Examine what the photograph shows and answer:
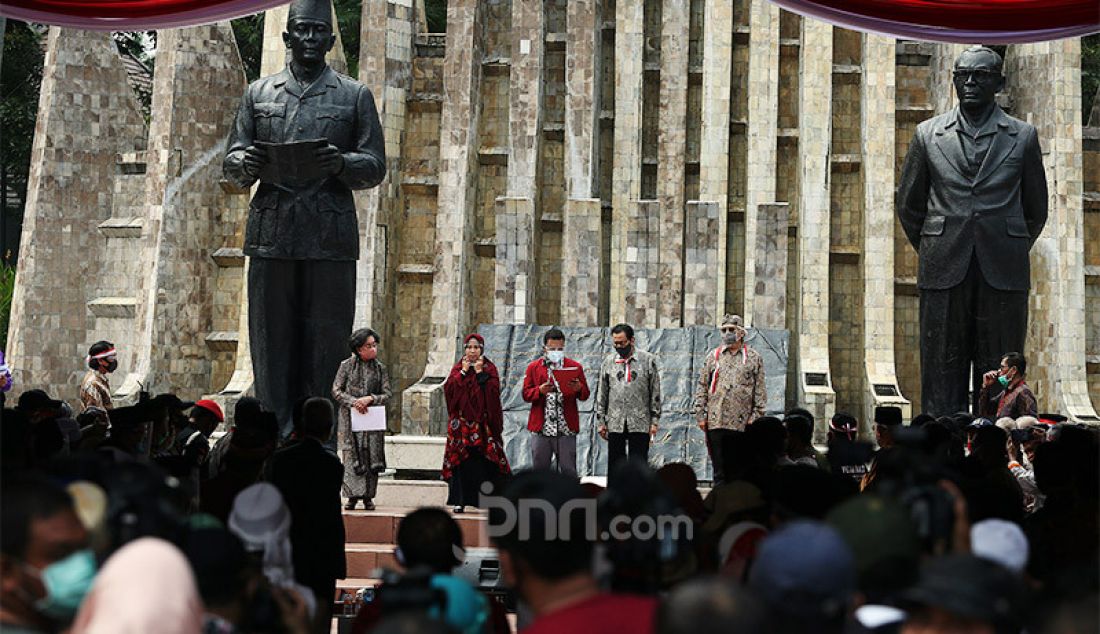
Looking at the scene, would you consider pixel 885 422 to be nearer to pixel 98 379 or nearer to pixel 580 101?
pixel 98 379

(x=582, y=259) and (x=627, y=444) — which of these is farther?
(x=582, y=259)

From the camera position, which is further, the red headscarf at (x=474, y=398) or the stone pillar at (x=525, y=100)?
the stone pillar at (x=525, y=100)

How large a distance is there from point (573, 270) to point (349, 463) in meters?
7.82

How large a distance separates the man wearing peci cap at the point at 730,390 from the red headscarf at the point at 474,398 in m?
2.11

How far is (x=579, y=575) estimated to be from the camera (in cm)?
423

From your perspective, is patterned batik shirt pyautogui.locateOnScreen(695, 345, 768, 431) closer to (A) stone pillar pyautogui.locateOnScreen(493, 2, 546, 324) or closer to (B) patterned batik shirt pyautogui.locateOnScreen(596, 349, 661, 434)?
(B) patterned batik shirt pyautogui.locateOnScreen(596, 349, 661, 434)

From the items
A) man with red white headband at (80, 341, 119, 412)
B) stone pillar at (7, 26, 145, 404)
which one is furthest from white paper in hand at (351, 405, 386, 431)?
stone pillar at (7, 26, 145, 404)

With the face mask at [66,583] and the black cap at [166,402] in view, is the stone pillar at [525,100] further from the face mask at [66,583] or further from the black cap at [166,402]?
the face mask at [66,583]

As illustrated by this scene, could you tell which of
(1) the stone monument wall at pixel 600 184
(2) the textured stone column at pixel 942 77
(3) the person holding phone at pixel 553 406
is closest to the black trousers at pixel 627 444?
(3) the person holding phone at pixel 553 406

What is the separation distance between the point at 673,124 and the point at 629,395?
9.54 metres

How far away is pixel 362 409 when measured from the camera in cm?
1305

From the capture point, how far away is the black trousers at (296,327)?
1038 centimetres

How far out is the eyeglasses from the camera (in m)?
11.5

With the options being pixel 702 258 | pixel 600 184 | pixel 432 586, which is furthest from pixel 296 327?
pixel 600 184
